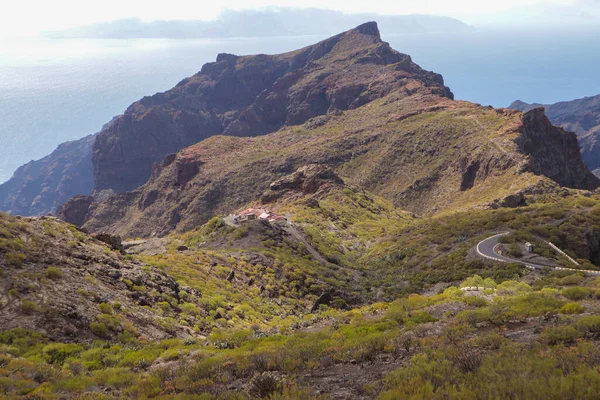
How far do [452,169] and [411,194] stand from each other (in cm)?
962

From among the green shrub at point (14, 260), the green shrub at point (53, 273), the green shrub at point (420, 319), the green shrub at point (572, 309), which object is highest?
the green shrub at point (14, 260)

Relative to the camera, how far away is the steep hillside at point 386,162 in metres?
75.6

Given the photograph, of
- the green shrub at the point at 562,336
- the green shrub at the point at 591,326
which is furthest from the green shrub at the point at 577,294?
the green shrub at the point at 562,336

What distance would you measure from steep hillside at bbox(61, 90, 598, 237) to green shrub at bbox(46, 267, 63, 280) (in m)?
57.9

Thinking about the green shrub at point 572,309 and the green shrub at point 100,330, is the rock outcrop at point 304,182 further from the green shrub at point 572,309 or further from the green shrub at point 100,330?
the green shrub at point 572,309

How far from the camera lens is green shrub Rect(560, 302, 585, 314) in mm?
12406

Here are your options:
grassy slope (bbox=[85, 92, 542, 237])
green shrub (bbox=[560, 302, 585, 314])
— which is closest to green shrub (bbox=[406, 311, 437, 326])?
green shrub (bbox=[560, 302, 585, 314])

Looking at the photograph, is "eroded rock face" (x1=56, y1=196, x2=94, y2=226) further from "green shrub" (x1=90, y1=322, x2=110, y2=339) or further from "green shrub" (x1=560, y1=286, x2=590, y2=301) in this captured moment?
"green shrub" (x1=560, y1=286, x2=590, y2=301)

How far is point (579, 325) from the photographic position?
10.4 m

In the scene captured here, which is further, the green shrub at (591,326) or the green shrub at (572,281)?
the green shrub at (572,281)

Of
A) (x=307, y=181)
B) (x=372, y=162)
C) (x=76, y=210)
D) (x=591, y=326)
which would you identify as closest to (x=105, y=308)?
(x=591, y=326)

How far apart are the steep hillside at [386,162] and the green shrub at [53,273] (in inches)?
2281

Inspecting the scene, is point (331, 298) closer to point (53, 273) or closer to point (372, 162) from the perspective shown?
point (53, 273)

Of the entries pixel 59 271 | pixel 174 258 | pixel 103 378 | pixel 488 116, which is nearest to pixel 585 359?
pixel 103 378
